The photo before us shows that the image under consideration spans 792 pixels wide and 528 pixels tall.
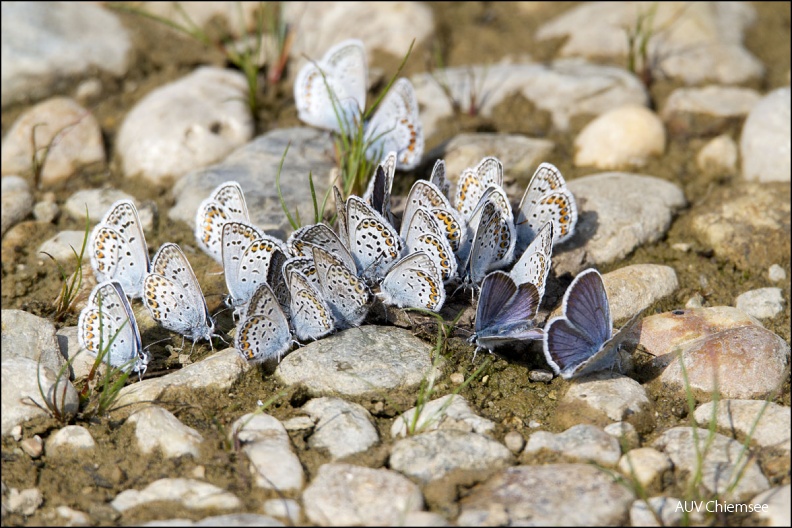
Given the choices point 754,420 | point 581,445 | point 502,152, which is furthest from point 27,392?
point 502,152

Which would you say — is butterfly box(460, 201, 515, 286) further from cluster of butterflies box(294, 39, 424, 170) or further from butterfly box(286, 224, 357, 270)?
cluster of butterflies box(294, 39, 424, 170)

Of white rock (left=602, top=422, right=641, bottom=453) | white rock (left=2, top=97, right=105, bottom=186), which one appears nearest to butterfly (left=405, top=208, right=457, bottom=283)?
white rock (left=602, top=422, right=641, bottom=453)

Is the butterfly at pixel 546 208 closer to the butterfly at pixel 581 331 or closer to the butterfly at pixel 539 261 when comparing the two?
the butterfly at pixel 539 261

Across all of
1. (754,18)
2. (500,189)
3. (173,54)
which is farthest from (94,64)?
(754,18)

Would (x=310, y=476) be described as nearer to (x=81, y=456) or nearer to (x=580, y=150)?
(x=81, y=456)

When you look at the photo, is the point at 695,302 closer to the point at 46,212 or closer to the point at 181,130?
the point at 181,130

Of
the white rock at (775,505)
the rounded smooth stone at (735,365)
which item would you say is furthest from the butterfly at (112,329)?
the white rock at (775,505)
